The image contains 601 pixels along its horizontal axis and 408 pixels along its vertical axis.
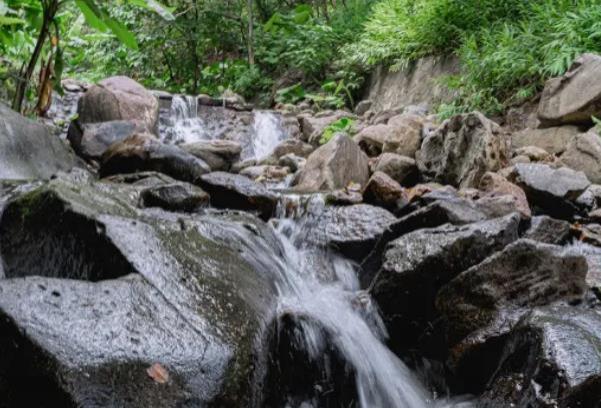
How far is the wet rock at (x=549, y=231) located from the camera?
4078 mm

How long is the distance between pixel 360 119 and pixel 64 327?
27.9 feet

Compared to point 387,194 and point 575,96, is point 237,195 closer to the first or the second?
point 387,194

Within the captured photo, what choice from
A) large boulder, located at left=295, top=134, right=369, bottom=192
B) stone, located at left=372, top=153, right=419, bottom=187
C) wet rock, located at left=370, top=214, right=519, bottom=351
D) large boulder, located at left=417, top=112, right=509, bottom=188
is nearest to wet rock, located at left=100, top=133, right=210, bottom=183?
large boulder, located at left=295, top=134, right=369, bottom=192

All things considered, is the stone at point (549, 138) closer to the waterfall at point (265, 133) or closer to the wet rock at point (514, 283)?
the wet rock at point (514, 283)

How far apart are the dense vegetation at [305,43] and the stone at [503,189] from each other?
241 cm

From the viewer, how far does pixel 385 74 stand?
428 inches

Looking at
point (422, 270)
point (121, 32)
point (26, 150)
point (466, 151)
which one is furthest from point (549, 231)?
point (26, 150)

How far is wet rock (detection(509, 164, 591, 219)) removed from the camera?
4816mm

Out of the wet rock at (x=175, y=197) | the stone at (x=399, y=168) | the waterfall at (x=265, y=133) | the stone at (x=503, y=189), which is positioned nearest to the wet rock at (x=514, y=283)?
the stone at (x=503, y=189)

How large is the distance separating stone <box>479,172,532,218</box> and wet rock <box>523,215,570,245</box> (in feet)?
0.51

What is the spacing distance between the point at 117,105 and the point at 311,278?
525cm

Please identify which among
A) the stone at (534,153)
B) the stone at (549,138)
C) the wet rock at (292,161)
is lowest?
the wet rock at (292,161)

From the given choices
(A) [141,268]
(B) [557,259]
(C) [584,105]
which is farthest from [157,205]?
(C) [584,105]

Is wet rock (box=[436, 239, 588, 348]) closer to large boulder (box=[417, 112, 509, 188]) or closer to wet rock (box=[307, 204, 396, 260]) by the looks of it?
wet rock (box=[307, 204, 396, 260])
